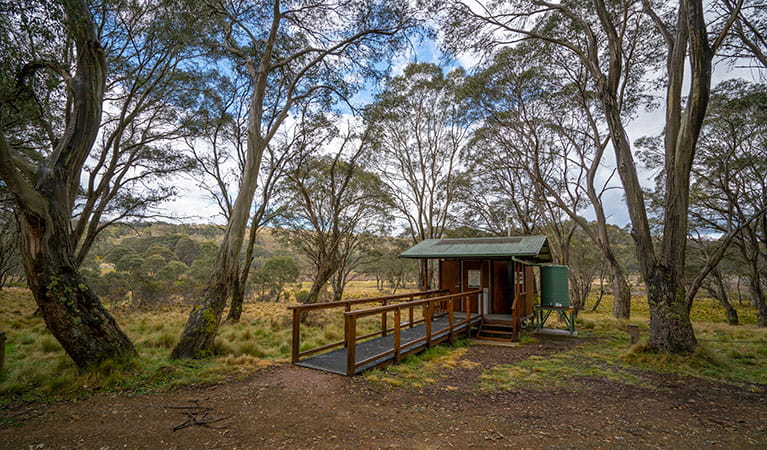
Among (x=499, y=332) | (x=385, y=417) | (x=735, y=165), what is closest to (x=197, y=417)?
(x=385, y=417)

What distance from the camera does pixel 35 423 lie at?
11.0ft

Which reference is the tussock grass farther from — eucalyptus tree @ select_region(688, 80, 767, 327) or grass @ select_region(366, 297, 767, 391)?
eucalyptus tree @ select_region(688, 80, 767, 327)

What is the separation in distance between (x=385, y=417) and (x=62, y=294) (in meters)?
4.74

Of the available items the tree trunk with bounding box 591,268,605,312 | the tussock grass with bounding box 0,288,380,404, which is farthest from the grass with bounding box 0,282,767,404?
the tree trunk with bounding box 591,268,605,312

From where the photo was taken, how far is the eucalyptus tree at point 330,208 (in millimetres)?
14367

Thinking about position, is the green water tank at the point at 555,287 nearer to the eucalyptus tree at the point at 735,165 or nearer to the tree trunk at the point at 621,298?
the tree trunk at the point at 621,298

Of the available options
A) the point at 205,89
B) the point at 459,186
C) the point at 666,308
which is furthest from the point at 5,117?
the point at 459,186

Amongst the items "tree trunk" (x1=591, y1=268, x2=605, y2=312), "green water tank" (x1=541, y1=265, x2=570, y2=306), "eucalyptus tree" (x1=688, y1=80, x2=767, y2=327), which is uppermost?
"eucalyptus tree" (x1=688, y1=80, x2=767, y2=327)

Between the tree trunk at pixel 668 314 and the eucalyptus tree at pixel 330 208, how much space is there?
10.2 m

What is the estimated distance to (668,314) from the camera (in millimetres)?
6422

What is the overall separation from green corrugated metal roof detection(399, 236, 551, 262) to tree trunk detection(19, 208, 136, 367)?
22.9ft

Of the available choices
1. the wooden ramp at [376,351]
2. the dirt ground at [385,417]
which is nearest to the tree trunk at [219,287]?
the dirt ground at [385,417]

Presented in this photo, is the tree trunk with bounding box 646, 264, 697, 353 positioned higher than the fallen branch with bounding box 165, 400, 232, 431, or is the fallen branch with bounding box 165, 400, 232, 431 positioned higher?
the tree trunk with bounding box 646, 264, 697, 353

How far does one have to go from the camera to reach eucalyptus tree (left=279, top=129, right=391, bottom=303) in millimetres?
14367
